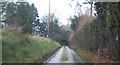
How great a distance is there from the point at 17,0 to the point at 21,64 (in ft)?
45.0

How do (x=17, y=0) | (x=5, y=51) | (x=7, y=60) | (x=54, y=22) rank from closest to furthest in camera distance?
1. (x=7, y=60)
2. (x=5, y=51)
3. (x=17, y=0)
4. (x=54, y=22)

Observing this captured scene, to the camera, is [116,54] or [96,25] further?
[96,25]

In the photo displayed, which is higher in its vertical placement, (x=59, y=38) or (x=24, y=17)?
(x=24, y=17)

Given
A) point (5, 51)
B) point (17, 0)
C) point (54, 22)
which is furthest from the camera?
point (54, 22)

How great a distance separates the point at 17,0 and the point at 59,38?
3702 cm

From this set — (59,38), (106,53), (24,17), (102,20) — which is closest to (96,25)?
(102,20)

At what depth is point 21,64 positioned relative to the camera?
59.9ft

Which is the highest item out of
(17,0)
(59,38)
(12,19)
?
(17,0)

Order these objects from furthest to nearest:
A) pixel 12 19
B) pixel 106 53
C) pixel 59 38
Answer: pixel 59 38, pixel 12 19, pixel 106 53

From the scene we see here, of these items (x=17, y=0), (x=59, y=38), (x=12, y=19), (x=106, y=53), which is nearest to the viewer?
(x=106, y=53)

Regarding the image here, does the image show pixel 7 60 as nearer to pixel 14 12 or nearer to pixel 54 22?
pixel 14 12

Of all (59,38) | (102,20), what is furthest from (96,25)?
(59,38)

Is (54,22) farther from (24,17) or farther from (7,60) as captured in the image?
→ (7,60)

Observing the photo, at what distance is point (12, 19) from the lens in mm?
27906
